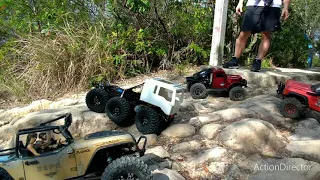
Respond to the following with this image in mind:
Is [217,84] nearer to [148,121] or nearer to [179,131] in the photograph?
[179,131]

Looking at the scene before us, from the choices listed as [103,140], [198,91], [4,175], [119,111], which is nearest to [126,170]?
[103,140]

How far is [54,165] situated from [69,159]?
0.44ft

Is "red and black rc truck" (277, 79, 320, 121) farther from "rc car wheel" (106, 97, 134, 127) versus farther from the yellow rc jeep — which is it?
the yellow rc jeep

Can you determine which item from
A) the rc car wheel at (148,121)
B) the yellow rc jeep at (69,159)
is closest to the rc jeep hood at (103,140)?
the yellow rc jeep at (69,159)

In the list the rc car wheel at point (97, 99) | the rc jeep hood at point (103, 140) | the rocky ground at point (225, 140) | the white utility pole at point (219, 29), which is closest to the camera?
the rc jeep hood at point (103, 140)

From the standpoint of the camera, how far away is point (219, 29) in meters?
6.28

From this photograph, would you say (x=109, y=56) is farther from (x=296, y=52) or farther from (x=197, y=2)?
(x=296, y=52)

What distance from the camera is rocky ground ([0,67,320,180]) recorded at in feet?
10.9

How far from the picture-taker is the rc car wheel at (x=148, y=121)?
3.85m

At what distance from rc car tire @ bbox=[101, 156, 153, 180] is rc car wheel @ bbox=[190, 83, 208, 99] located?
2.29 m

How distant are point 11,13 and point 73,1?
1.93 metres

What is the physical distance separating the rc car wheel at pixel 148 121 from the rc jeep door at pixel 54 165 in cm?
113

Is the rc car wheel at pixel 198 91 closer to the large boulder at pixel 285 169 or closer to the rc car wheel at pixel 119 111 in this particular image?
the rc car wheel at pixel 119 111

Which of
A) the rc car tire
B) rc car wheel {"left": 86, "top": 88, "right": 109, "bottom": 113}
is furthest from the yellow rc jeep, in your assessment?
rc car wheel {"left": 86, "top": 88, "right": 109, "bottom": 113}
